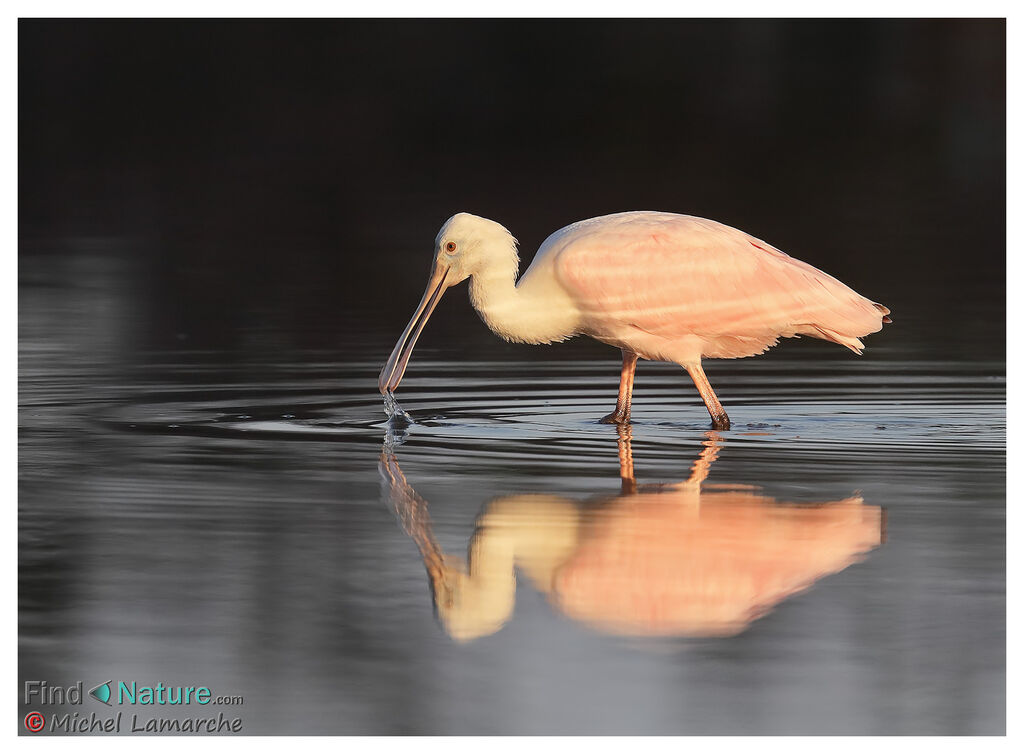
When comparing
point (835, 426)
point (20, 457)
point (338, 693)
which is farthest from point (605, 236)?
point (338, 693)

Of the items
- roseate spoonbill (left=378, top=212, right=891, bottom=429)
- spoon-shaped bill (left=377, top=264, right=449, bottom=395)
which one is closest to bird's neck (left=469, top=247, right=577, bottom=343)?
roseate spoonbill (left=378, top=212, right=891, bottom=429)

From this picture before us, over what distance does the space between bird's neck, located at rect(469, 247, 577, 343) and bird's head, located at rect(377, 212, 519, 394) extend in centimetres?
3

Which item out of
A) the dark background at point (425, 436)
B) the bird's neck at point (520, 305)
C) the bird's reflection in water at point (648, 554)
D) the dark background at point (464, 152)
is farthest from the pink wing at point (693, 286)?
the dark background at point (464, 152)

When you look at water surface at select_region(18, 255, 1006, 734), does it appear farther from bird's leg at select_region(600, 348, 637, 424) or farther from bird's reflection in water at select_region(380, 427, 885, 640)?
bird's leg at select_region(600, 348, 637, 424)

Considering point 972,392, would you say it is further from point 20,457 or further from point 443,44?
point 443,44

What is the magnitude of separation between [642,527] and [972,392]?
14.8 ft

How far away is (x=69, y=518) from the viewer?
7930mm

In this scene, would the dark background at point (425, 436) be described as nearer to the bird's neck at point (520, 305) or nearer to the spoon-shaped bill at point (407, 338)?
the spoon-shaped bill at point (407, 338)

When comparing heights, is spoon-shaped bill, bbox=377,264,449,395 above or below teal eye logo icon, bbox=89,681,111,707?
above

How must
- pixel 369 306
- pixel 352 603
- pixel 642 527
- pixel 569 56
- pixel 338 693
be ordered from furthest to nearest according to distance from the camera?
pixel 569 56 < pixel 369 306 < pixel 642 527 < pixel 352 603 < pixel 338 693

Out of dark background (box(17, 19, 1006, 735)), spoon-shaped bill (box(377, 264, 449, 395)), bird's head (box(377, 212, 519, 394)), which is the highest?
bird's head (box(377, 212, 519, 394))

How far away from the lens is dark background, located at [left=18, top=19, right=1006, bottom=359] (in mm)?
18109

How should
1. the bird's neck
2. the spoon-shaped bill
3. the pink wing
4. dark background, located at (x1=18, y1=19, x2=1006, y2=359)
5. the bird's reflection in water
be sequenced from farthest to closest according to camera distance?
dark background, located at (x1=18, y1=19, x2=1006, y2=359) → the spoon-shaped bill → the bird's neck → the pink wing → the bird's reflection in water

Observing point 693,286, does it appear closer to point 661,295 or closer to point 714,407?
point 661,295
